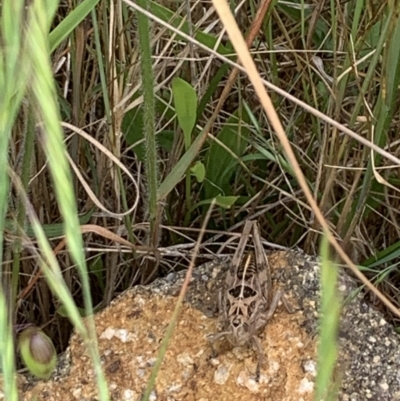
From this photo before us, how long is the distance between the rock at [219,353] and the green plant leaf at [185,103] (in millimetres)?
252

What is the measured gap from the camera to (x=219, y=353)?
1.01 m

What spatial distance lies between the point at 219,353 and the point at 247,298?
0.09m

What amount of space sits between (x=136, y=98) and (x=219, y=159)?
7.0 inches

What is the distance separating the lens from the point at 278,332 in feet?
3.38

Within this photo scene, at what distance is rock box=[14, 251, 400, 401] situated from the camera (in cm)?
98

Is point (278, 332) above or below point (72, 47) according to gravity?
below

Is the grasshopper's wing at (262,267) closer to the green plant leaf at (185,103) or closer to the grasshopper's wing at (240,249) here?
the grasshopper's wing at (240,249)

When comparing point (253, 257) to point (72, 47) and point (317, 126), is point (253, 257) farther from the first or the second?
point (72, 47)

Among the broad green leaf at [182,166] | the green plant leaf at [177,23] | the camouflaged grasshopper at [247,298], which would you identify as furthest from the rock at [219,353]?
the green plant leaf at [177,23]

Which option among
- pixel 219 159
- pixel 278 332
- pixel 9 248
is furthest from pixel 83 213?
pixel 278 332

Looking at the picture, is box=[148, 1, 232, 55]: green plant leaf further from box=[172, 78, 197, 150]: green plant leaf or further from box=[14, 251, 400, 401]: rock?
box=[14, 251, 400, 401]: rock

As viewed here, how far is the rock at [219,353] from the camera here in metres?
0.98

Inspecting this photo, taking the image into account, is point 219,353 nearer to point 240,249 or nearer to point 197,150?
point 240,249

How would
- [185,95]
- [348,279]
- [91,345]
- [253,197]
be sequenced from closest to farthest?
1. [91,345]
2. [185,95]
3. [348,279]
4. [253,197]
